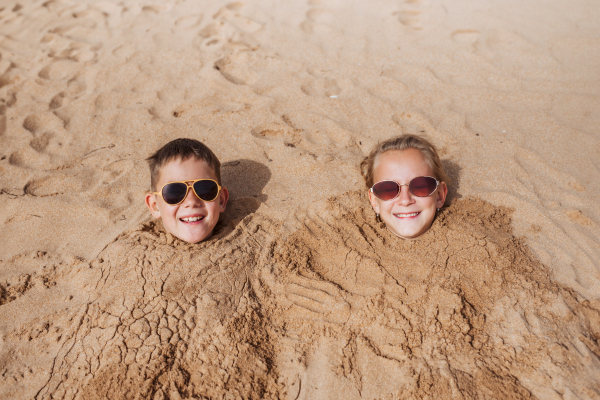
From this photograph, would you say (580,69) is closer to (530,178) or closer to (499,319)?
(530,178)

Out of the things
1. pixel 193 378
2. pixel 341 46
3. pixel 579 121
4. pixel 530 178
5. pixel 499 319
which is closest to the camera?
pixel 193 378

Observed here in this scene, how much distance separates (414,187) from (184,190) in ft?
5.08

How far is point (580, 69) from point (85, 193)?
196 inches

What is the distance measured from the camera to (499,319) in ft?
7.67

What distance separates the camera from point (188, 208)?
2736 millimetres

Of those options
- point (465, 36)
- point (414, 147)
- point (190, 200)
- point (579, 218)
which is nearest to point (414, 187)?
point (414, 147)

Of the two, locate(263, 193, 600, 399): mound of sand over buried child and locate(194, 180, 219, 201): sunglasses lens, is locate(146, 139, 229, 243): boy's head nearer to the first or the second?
locate(194, 180, 219, 201): sunglasses lens

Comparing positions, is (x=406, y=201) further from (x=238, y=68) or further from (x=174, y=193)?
(x=238, y=68)

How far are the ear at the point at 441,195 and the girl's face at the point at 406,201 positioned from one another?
0.08m

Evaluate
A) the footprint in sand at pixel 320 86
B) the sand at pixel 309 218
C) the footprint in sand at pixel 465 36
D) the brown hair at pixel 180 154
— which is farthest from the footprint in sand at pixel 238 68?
the footprint in sand at pixel 465 36

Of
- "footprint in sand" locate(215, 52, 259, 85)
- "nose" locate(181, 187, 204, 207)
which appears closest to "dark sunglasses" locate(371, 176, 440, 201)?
"nose" locate(181, 187, 204, 207)

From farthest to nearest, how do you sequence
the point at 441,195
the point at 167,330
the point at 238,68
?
the point at 238,68 → the point at 441,195 → the point at 167,330

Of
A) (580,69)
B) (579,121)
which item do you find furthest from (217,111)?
(580,69)

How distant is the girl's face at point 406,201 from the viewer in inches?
109
